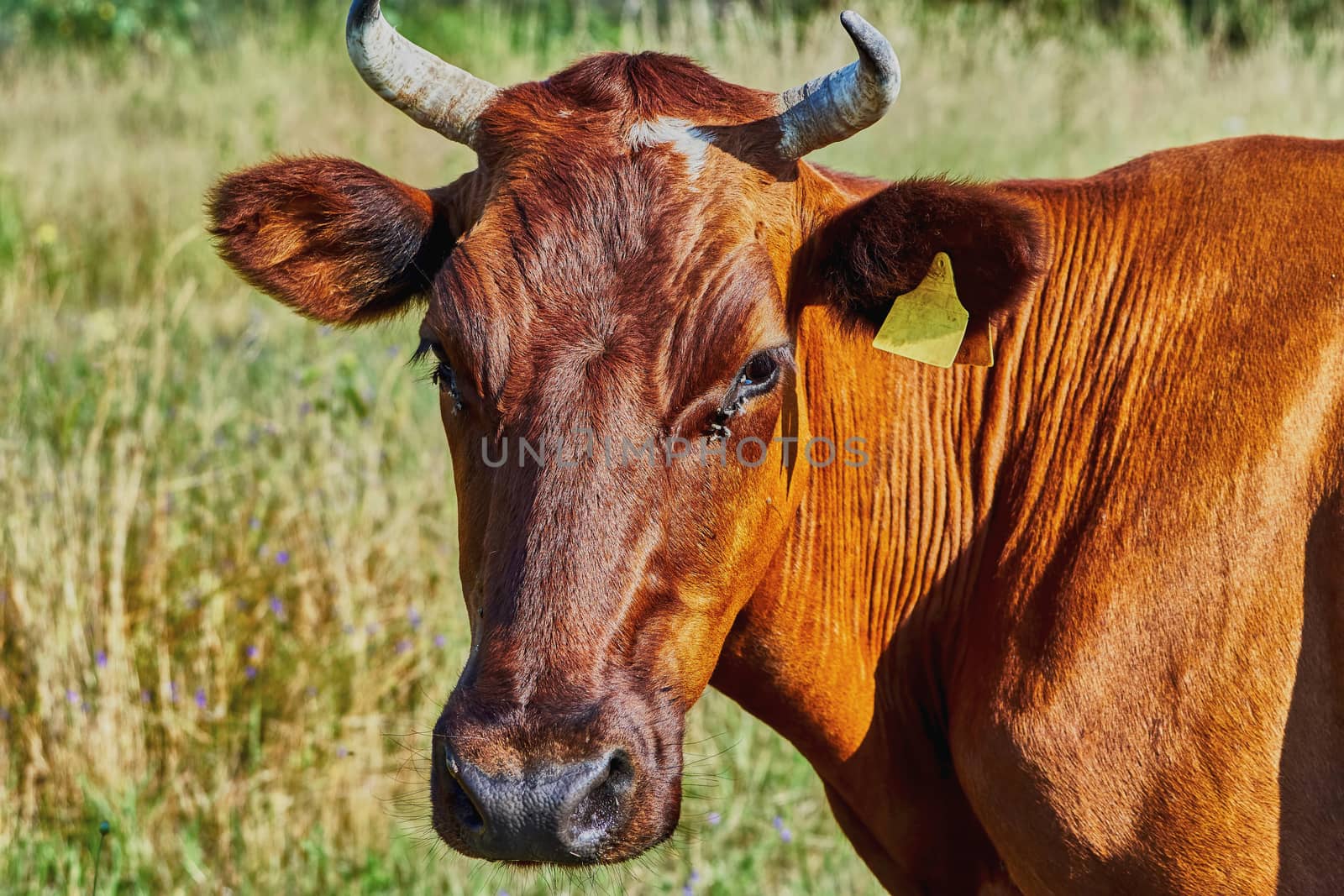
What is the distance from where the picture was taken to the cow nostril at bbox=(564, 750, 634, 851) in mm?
2486

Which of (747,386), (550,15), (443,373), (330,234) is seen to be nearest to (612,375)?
(747,386)

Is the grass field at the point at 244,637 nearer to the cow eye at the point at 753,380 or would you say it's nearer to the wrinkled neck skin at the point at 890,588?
the wrinkled neck skin at the point at 890,588

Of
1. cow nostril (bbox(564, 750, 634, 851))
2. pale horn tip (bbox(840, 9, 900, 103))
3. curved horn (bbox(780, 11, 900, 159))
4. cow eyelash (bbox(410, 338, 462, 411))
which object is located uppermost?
pale horn tip (bbox(840, 9, 900, 103))

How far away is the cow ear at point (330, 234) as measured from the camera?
3.37 m

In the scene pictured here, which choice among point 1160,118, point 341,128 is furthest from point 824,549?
point 341,128

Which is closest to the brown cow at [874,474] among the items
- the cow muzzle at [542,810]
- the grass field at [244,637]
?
the cow muzzle at [542,810]

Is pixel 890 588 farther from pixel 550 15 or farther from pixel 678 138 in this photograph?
pixel 550 15

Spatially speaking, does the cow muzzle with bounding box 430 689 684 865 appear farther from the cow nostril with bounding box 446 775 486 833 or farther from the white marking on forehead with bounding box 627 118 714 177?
the white marking on forehead with bounding box 627 118 714 177

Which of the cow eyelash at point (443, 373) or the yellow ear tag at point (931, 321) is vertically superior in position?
the yellow ear tag at point (931, 321)

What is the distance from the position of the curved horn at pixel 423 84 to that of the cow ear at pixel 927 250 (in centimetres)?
88

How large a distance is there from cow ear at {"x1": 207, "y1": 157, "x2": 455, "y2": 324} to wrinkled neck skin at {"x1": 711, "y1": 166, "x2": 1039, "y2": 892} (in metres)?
1.05

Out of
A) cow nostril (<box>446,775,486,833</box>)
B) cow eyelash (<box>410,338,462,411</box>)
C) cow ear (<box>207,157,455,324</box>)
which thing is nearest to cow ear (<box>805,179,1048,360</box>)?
A: cow eyelash (<box>410,338,462,411</box>)

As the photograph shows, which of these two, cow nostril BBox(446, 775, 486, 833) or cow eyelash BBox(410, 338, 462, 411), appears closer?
cow nostril BBox(446, 775, 486, 833)

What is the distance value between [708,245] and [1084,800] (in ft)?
4.54
